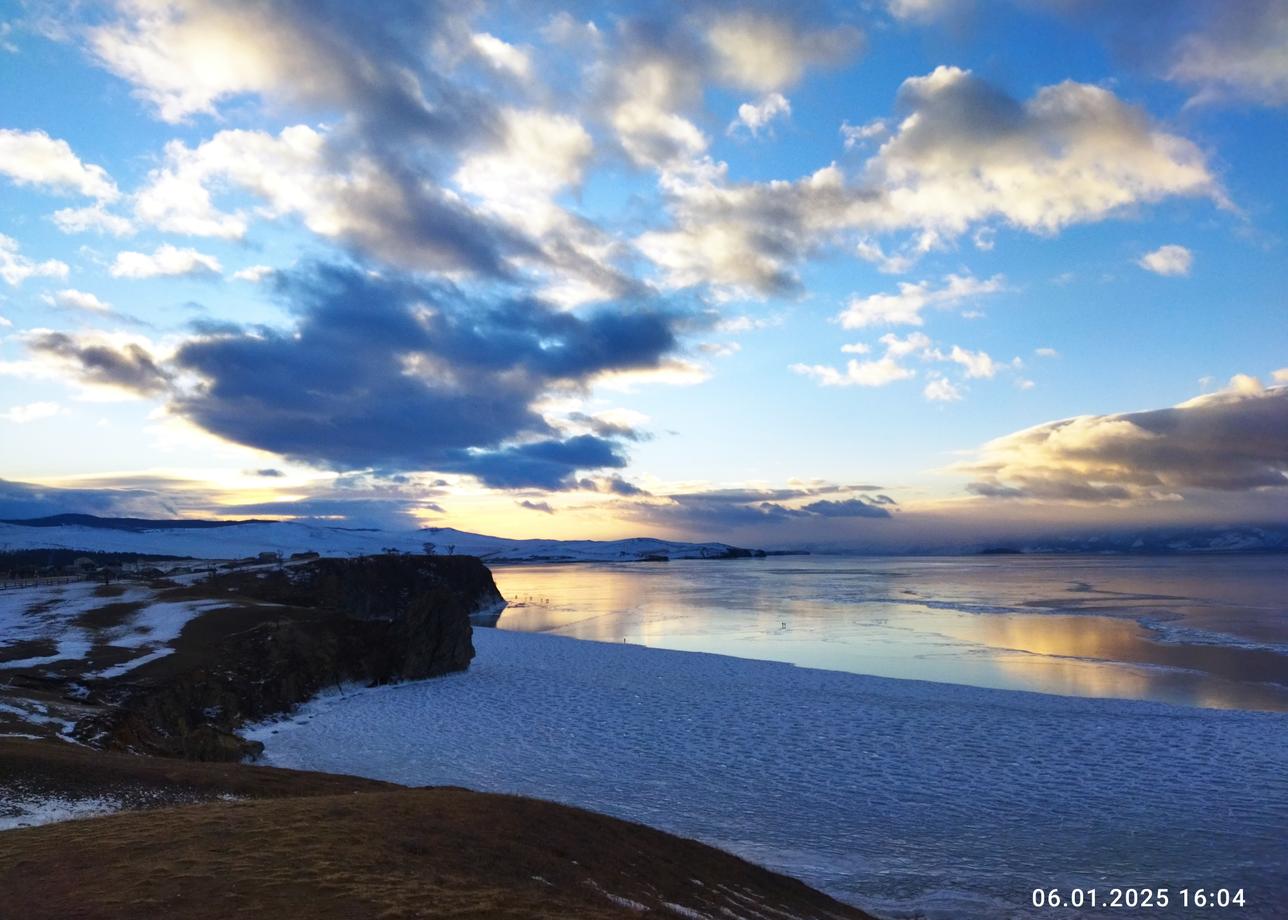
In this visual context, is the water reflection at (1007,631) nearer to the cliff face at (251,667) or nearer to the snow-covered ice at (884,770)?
the snow-covered ice at (884,770)

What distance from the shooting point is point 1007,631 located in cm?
6244

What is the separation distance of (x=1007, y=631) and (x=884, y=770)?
43155mm

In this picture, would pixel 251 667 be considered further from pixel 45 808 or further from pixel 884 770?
pixel 884 770

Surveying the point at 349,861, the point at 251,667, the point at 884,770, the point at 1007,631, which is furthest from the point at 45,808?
the point at 1007,631

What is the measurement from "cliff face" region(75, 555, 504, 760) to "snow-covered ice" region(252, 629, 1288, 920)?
2101mm

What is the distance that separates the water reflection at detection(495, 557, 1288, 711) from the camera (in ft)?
134

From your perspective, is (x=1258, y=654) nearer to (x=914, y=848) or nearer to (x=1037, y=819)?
(x=1037, y=819)

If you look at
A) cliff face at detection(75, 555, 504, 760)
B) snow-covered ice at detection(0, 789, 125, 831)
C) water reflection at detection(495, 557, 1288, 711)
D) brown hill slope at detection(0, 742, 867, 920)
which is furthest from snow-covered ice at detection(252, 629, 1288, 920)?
snow-covered ice at detection(0, 789, 125, 831)

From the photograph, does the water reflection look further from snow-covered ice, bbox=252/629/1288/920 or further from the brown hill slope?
the brown hill slope

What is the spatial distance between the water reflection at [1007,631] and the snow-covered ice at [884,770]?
7249 millimetres

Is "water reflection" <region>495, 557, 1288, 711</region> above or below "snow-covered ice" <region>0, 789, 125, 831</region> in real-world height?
below

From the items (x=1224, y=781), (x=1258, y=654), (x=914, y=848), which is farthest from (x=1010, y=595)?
(x=914, y=848)

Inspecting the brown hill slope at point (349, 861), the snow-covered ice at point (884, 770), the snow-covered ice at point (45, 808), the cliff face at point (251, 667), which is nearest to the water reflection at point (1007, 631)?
the snow-covered ice at point (884, 770)

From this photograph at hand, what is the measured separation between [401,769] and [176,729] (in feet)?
37.2
